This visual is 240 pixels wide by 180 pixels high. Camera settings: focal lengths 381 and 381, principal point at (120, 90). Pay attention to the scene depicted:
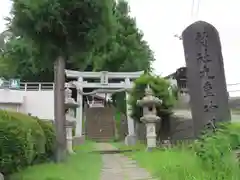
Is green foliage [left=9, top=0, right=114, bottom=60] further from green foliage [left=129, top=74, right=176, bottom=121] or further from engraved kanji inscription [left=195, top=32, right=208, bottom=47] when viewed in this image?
green foliage [left=129, top=74, right=176, bottom=121]

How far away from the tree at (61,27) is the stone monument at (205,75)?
6.53 ft

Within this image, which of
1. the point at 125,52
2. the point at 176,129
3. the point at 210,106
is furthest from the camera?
the point at 125,52

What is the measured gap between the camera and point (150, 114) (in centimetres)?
1293

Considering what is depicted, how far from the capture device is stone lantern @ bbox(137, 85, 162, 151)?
1233 centimetres

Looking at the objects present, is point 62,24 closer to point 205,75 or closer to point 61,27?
point 61,27

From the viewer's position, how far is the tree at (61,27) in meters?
8.18

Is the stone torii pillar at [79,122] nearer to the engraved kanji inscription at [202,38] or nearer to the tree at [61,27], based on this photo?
the tree at [61,27]

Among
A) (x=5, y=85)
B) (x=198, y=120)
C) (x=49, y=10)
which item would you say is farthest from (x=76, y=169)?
(x=5, y=85)

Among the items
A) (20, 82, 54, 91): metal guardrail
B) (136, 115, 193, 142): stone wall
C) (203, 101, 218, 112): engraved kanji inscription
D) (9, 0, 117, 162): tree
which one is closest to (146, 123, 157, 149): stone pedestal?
(136, 115, 193, 142): stone wall

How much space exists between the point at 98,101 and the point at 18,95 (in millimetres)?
8450

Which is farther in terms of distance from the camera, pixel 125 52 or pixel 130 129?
pixel 125 52

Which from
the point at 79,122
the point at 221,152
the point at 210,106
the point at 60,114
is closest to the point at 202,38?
the point at 210,106

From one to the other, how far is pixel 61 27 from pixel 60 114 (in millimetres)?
2099

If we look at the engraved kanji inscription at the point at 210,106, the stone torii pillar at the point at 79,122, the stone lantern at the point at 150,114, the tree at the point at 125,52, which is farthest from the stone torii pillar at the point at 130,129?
the engraved kanji inscription at the point at 210,106
